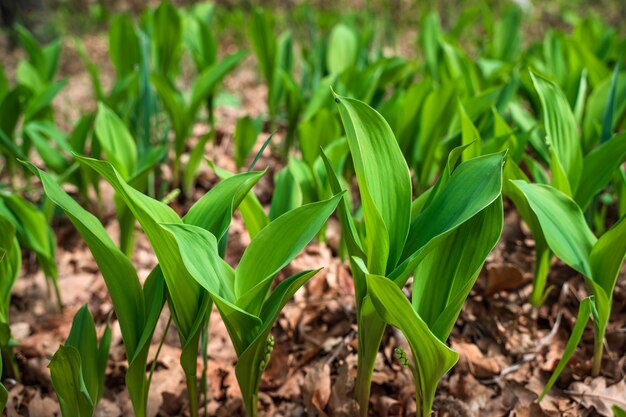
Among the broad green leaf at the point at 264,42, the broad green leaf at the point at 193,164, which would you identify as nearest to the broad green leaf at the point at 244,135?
the broad green leaf at the point at 193,164

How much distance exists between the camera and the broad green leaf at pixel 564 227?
1390 mm

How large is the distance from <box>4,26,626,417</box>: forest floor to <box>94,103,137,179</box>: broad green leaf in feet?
1.27

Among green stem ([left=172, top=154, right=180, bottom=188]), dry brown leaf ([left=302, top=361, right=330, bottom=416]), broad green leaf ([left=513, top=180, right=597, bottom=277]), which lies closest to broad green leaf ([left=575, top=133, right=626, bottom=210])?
broad green leaf ([left=513, top=180, right=597, bottom=277])

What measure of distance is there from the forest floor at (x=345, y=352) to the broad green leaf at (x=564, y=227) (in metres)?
0.38

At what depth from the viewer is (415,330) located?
1165mm

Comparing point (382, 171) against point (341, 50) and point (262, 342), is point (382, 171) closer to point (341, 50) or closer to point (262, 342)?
point (262, 342)

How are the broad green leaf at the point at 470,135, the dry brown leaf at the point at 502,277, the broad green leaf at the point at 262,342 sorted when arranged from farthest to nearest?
the dry brown leaf at the point at 502,277, the broad green leaf at the point at 470,135, the broad green leaf at the point at 262,342

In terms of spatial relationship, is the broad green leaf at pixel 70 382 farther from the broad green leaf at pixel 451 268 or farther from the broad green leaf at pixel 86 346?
the broad green leaf at pixel 451 268

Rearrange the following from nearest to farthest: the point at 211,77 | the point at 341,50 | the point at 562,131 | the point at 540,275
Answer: the point at 562,131 < the point at 540,275 < the point at 211,77 < the point at 341,50

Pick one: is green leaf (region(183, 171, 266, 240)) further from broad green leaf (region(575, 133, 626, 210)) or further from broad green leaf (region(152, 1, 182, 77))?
broad green leaf (region(152, 1, 182, 77))

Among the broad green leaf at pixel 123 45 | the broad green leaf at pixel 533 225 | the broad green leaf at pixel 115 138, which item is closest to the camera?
the broad green leaf at pixel 533 225

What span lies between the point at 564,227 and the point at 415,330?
1.58 feet

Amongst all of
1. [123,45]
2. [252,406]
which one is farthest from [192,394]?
[123,45]

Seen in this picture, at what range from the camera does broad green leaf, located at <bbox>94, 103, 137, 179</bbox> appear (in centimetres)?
209
